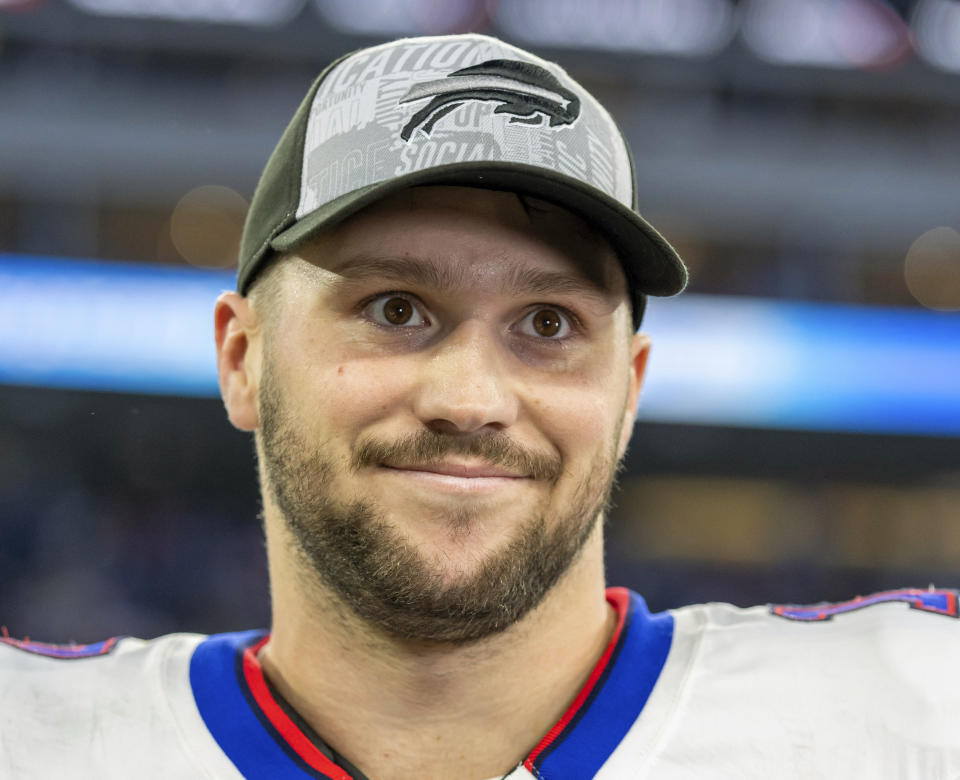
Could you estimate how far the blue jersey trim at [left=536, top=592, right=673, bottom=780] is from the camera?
1.33 m

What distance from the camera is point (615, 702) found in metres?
1.39

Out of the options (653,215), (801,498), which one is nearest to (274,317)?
(653,215)

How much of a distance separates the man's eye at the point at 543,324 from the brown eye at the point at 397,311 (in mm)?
137

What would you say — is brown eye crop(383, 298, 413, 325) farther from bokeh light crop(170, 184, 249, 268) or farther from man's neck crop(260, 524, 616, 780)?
bokeh light crop(170, 184, 249, 268)

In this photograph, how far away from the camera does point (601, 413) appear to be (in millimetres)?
1315

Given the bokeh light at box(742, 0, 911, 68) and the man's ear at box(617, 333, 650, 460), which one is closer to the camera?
the man's ear at box(617, 333, 650, 460)

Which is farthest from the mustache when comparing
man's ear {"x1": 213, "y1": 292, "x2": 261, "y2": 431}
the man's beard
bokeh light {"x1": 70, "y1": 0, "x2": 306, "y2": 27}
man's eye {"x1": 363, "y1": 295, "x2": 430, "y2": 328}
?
bokeh light {"x1": 70, "y1": 0, "x2": 306, "y2": 27}

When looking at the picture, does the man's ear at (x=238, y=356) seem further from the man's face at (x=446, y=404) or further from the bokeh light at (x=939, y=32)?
the bokeh light at (x=939, y=32)

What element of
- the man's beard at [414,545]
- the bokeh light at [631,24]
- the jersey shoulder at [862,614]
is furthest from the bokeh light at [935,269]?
the man's beard at [414,545]

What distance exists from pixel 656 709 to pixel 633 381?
0.43m

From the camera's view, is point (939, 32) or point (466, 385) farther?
point (939, 32)

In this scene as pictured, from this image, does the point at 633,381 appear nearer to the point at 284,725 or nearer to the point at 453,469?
the point at 453,469

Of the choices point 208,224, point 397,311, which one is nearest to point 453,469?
point 397,311

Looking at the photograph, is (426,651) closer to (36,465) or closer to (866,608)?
(866,608)
